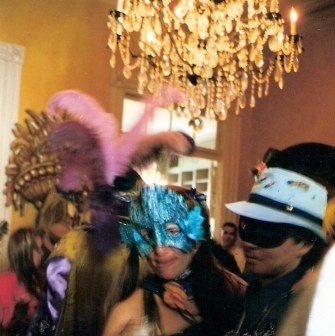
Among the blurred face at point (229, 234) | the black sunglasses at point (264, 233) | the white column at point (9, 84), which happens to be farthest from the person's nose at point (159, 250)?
the white column at point (9, 84)

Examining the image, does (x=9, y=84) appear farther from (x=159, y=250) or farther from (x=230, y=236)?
(x=159, y=250)

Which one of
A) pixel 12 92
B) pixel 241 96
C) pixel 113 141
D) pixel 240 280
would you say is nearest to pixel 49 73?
pixel 12 92

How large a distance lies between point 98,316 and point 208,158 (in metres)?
2.00

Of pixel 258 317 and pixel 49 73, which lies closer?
pixel 258 317

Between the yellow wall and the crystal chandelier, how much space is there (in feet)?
1.95

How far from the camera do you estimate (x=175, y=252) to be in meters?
1.21

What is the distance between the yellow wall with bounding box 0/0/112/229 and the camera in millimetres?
3045

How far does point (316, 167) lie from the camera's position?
3.57 feet

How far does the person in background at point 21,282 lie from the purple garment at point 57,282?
10.9 inches

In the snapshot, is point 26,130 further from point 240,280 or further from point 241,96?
point 240,280

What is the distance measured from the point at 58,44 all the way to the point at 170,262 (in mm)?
2272

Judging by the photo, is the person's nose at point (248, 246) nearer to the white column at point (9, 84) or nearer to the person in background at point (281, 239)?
the person in background at point (281, 239)

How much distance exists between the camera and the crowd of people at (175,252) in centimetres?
105

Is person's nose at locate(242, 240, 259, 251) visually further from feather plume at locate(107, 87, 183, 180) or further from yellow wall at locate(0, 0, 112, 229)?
yellow wall at locate(0, 0, 112, 229)
